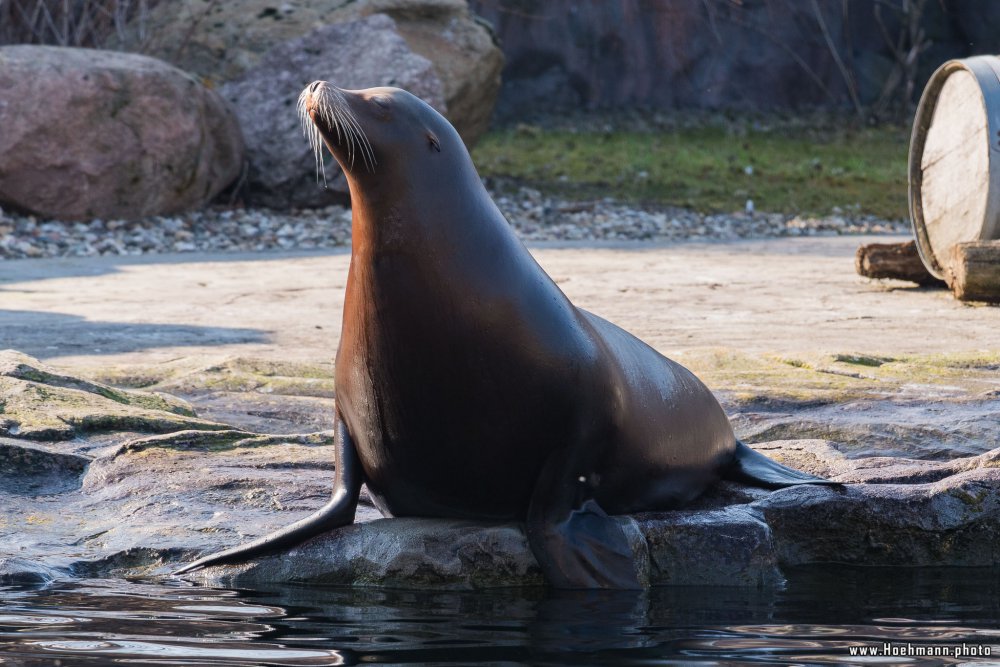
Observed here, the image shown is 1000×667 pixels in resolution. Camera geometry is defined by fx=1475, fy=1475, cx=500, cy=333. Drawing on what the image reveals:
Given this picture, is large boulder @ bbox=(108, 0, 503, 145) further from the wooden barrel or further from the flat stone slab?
the flat stone slab

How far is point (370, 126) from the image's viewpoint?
3.35 meters

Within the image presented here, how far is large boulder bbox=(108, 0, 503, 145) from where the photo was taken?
45.6 ft

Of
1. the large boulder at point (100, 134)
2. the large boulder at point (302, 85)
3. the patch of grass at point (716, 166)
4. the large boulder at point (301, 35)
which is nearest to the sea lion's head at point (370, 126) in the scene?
the large boulder at point (100, 134)

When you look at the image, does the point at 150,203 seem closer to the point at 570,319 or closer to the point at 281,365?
the point at 281,365

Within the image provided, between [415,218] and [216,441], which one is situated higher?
[415,218]

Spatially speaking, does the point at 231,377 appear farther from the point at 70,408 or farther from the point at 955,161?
the point at 955,161

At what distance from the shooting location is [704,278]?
31.3ft

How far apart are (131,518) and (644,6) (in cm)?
1830

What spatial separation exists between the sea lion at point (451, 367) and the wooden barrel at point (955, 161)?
5.10 m

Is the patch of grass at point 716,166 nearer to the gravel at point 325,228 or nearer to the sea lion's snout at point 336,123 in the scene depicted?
the gravel at point 325,228

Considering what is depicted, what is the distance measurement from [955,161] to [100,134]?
276 inches

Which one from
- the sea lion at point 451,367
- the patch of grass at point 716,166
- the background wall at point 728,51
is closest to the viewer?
the sea lion at point 451,367

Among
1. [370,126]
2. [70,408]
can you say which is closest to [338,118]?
[370,126]

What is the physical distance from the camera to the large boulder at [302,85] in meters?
13.3
